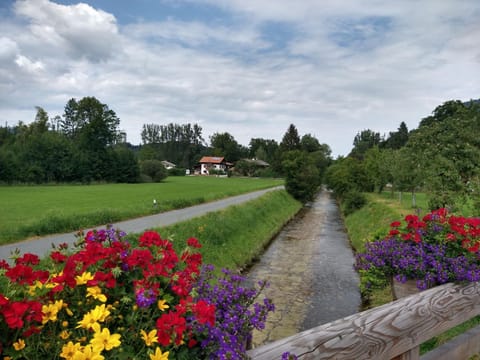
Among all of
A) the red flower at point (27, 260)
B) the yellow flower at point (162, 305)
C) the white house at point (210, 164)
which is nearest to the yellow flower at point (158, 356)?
the yellow flower at point (162, 305)

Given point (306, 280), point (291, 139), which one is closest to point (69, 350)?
point (306, 280)

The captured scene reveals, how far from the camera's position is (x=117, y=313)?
1832 millimetres

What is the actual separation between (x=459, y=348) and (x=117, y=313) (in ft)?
9.65

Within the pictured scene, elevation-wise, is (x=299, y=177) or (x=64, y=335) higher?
(x=64, y=335)

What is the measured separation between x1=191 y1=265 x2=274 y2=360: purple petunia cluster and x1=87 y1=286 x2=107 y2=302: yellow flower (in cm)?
50

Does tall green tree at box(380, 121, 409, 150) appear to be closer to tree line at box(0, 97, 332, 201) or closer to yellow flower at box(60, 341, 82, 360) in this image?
tree line at box(0, 97, 332, 201)

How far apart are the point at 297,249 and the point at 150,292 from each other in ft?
58.6

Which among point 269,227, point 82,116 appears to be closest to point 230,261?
point 269,227

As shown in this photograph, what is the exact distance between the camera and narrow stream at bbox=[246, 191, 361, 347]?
384 inches

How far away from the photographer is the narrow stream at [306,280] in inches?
384

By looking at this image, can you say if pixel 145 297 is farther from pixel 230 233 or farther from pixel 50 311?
pixel 230 233

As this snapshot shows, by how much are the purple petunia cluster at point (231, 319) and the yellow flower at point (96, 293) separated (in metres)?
0.50

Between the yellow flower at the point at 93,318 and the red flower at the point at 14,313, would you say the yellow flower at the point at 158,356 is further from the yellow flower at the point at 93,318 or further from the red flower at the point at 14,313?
the red flower at the point at 14,313

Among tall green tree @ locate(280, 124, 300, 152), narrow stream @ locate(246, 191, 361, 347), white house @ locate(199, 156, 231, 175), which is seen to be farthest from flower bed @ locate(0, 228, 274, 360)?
white house @ locate(199, 156, 231, 175)
